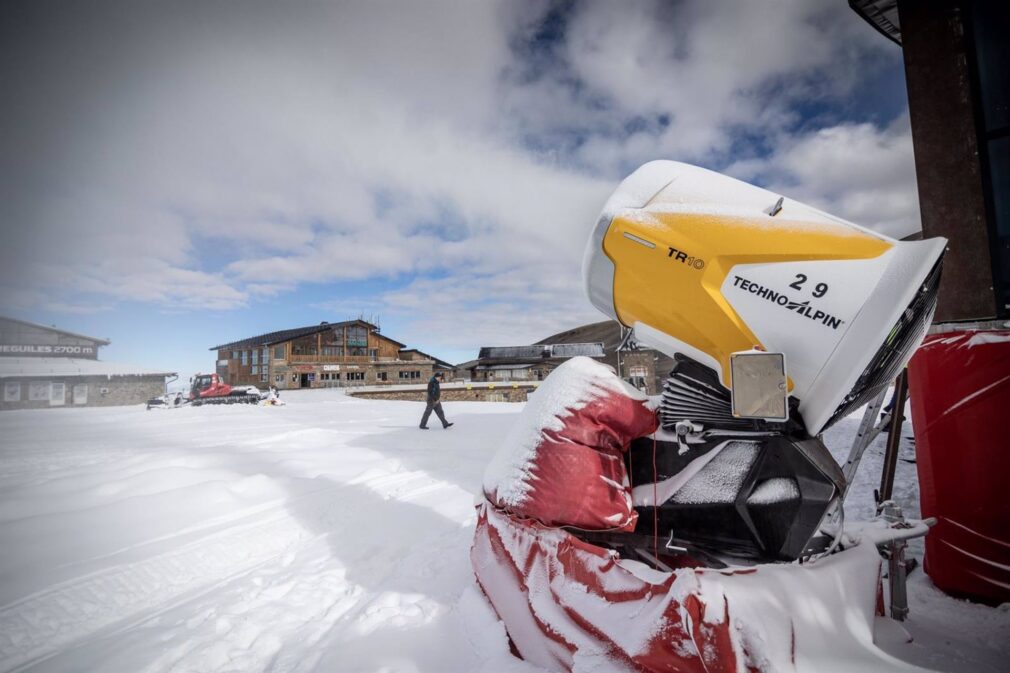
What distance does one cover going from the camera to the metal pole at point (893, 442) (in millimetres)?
2053

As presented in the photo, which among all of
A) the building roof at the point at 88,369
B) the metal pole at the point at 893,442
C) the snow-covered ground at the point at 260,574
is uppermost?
the building roof at the point at 88,369

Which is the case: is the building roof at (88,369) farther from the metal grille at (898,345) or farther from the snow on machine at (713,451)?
the metal grille at (898,345)

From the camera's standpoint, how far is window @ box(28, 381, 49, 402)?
1938cm

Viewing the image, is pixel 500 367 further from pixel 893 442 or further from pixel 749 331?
pixel 749 331

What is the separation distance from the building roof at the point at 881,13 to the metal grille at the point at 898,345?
4131 millimetres

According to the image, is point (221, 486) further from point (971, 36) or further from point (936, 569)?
point (971, 36)

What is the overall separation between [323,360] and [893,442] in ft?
106

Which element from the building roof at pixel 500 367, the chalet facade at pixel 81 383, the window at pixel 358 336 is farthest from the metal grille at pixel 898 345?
the window at pixel 358 336

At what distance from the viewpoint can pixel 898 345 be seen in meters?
1.22

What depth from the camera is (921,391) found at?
196 cm

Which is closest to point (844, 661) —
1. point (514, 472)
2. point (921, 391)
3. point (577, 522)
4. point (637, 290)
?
point (577, 522)

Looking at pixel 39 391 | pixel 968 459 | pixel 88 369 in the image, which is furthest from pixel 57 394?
pixel 968 459

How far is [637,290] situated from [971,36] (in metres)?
4.05

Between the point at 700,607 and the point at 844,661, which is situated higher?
the point at 700,607
